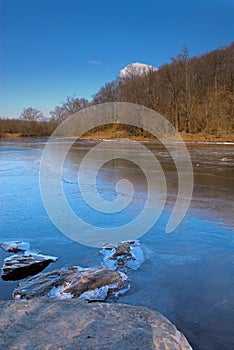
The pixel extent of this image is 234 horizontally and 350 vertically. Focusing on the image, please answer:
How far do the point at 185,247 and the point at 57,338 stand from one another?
9.48 feet

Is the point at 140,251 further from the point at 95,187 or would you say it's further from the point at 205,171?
the point at 205,171

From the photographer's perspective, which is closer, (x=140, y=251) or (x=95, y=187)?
(x=140, y=251)

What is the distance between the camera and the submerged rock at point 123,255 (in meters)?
4.08

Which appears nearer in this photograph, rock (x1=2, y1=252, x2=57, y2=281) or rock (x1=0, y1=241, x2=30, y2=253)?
rock (x1=2, y1=252, x2=57, y2=281)

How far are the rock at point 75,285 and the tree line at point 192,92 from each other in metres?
33.3

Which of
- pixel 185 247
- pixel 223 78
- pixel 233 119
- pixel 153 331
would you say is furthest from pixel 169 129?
pixel 153 331

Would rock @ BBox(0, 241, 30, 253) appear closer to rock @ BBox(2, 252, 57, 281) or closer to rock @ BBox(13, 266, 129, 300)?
rock @ BBox(2, 252, 57, 281)

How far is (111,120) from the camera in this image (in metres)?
54.2

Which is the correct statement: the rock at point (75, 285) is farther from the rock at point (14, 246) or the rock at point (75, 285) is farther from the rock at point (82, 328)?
the rock at point (14, 246)

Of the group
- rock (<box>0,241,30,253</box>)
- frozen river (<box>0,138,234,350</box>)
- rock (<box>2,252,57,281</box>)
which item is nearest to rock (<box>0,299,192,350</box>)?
frozen river (<box>0,138,234,350</box>)

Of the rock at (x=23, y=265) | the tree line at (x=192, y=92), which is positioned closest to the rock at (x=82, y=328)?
the rock at (x=23, y=265)

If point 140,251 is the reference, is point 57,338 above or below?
above

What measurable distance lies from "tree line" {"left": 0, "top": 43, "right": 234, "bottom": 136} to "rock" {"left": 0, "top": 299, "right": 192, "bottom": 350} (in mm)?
34264

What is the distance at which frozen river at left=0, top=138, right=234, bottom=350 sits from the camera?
288 centimetres
